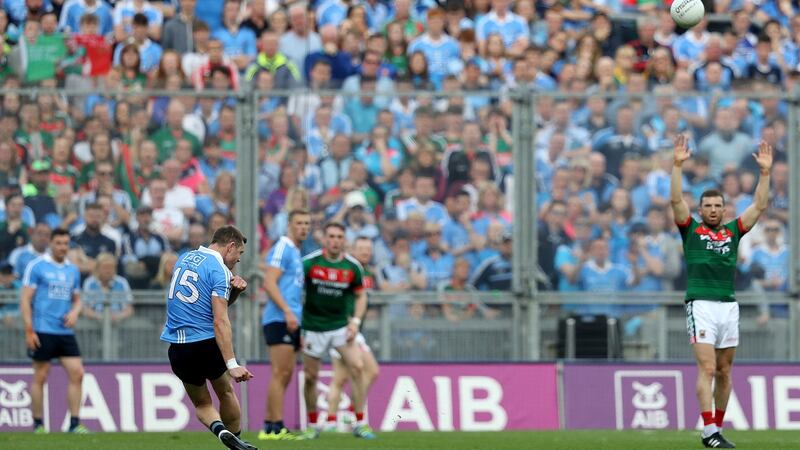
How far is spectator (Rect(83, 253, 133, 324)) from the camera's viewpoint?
18078 millimetres

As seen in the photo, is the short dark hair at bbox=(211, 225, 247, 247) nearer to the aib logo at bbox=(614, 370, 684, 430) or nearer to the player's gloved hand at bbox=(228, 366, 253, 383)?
the player's gloved hand at bbox=(228, 366, 253, 383)

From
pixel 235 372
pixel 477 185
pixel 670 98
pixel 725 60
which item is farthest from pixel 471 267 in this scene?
pixel 235 372

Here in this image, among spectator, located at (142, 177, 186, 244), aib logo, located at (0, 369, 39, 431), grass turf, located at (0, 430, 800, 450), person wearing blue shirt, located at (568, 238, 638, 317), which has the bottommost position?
grass turf, located at (0, 430, 800, 450)

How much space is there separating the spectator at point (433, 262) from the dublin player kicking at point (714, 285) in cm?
524

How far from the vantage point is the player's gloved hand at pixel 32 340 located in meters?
16.5

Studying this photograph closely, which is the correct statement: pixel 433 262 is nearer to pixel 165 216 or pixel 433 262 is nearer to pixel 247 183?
pixel 247 183

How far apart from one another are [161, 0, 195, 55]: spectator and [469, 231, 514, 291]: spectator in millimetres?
5472

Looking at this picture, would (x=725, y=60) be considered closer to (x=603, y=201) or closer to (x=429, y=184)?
(x=603, y=201)

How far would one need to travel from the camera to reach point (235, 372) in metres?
10.7

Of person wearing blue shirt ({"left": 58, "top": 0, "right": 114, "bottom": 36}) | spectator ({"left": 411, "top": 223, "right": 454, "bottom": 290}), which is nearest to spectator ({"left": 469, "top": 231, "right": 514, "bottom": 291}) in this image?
spectator ({"left": 411, "top": 223, "right": 454, "bottom": 290})

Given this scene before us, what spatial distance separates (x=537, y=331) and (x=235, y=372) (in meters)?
8.49

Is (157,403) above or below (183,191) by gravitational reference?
below

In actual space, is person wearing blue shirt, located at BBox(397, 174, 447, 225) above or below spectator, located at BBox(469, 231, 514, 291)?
above

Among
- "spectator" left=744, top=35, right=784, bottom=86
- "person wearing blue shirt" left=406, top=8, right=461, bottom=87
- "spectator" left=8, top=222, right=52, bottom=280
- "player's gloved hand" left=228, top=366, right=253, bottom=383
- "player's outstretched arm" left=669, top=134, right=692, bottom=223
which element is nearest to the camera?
"player's gloved hand" left=228, top=366, right=253, bottom=383
